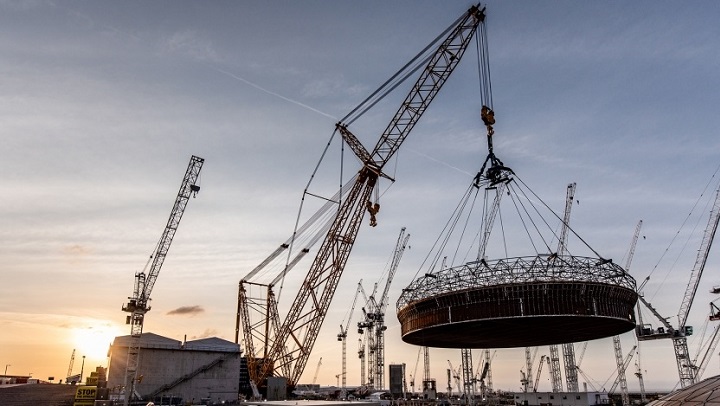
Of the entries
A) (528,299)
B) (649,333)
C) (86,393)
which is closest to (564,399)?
(649,333)

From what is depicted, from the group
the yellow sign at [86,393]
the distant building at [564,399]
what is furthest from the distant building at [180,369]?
the distant building at [564,399]

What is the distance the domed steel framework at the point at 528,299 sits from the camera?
58.5 meters

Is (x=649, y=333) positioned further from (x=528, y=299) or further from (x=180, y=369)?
(x=180, y=369)

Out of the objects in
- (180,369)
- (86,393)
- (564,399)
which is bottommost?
(564,399)

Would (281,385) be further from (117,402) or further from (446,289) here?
(446,289)

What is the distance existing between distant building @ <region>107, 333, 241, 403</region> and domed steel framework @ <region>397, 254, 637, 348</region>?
74295 millimetres

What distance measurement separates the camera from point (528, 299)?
2302 inches

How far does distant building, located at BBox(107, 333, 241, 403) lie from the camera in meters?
113

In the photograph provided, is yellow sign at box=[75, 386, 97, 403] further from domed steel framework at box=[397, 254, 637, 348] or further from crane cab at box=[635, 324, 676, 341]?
crane cab at box=[635, 324, 676, 341]

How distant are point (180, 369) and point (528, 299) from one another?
94.1m

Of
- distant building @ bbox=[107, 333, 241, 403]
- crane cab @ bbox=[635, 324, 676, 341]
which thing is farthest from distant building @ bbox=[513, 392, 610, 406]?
distant building @ bbox=[107, 333, 241, 403]

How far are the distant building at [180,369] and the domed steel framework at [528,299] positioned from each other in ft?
244

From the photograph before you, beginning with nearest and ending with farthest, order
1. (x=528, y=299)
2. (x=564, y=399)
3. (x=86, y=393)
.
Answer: (x=528, y=299)
(x=86, y=393)
(x=564, y=399)

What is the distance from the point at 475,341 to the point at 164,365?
257ft
